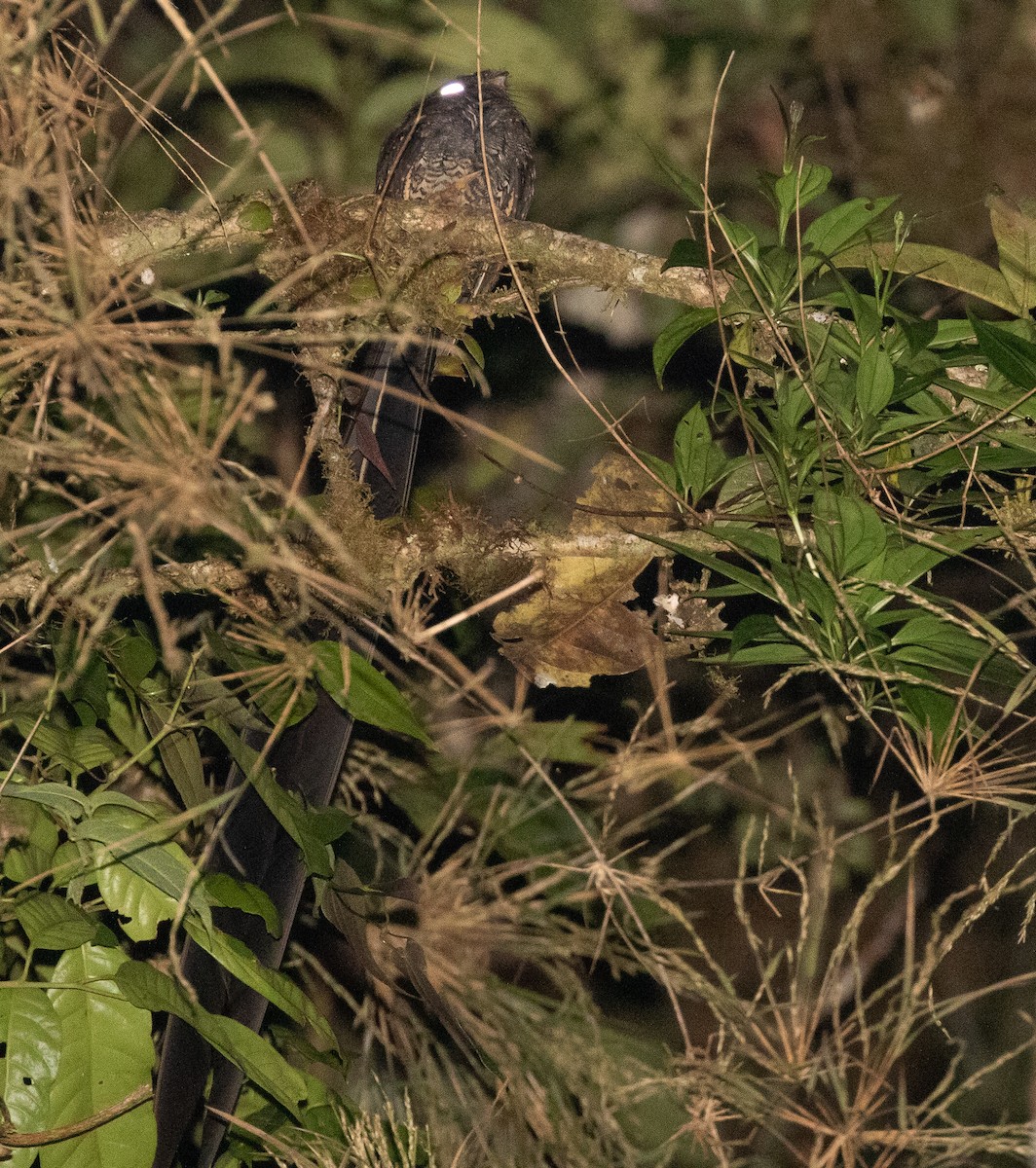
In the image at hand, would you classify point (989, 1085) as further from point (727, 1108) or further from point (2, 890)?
point (2, 890)

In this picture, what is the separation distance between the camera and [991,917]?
5.46 ft

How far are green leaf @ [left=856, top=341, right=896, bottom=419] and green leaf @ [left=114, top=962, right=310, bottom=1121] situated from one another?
1.80ft

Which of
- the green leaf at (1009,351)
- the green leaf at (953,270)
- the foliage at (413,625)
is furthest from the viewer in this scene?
the green leaf at (953,270)

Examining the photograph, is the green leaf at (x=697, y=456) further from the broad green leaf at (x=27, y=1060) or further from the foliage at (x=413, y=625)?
the broad green leaf at (x=27, y=1060)

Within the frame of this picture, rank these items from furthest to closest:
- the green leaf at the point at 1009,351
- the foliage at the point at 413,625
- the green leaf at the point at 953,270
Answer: the green leaf at the point at 953,270
the green leaf at the point at 1009,351
the foliage at the point at 413,625

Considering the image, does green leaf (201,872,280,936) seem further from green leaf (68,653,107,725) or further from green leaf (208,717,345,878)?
green leaf (68,653,107,725)

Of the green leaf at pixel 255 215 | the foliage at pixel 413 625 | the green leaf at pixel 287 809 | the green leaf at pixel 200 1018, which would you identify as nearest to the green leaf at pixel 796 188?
the foliage at pixel 413 625

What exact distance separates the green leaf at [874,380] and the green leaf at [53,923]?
0.57 metres

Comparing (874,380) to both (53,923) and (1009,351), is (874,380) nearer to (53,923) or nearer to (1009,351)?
(1009,351)

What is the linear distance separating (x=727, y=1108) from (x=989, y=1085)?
2.54 feet

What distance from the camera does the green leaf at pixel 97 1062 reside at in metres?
0.63

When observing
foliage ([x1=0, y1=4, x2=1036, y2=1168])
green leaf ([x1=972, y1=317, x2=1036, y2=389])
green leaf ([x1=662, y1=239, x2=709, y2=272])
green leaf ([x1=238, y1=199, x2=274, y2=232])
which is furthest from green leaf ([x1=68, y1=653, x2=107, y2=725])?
green leaf ([x1=972, y1=317, x2=1036, y2=389])

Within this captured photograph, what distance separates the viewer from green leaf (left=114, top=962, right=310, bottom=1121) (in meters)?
0.63

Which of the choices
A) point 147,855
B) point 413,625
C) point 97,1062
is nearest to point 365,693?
point 413,625
